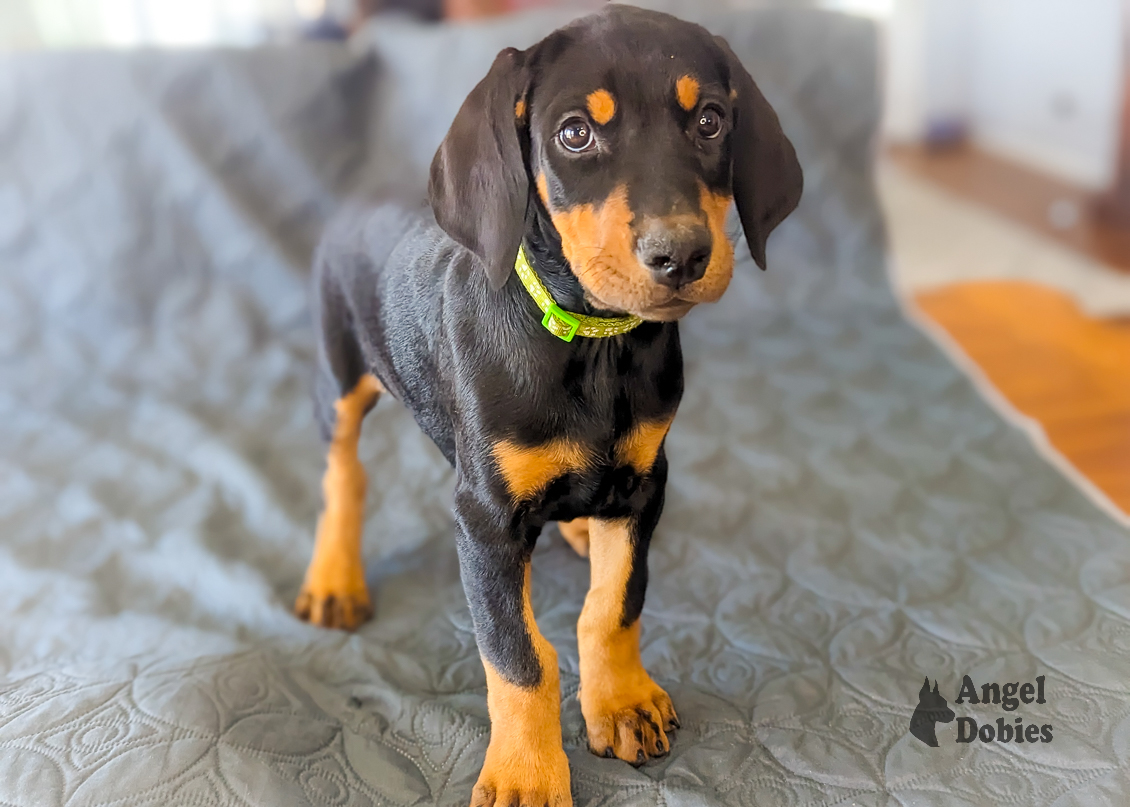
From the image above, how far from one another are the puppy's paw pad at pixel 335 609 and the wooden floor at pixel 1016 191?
7.92 feet

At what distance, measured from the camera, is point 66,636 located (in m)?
1.60

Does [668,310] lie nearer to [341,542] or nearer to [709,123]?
[709,123]

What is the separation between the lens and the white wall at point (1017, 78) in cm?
298

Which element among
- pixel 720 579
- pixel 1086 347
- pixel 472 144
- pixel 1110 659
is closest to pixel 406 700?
pixel 720 579

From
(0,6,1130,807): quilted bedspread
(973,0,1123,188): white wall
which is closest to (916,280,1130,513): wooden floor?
(0,6,1130,807): quilted bedspread

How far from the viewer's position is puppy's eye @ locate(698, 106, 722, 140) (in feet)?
3.38

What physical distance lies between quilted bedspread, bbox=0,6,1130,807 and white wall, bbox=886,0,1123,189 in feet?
1.90

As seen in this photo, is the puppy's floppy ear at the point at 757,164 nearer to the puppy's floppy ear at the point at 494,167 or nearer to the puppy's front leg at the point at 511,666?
the puppy's floppy ear at the point at 494,167

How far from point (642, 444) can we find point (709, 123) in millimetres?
395

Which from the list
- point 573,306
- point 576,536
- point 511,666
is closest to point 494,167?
point 573,306

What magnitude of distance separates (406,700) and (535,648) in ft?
1.06

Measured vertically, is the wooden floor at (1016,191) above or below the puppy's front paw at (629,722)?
above

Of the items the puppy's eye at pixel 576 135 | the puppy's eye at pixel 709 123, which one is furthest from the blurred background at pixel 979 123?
the puppy's eye at pixel 576 135

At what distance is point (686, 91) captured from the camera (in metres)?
1.01
